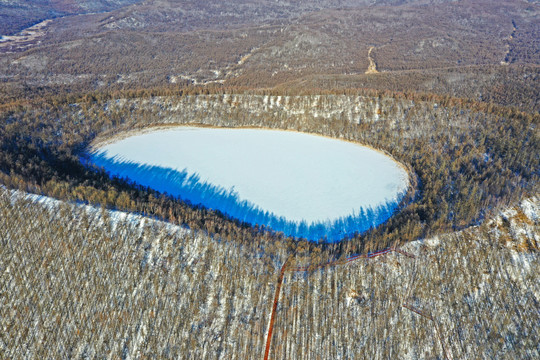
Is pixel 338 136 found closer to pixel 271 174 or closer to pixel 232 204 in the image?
pixel 271 174

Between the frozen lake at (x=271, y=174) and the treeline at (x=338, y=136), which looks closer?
the treeline at (x=338, y=136)

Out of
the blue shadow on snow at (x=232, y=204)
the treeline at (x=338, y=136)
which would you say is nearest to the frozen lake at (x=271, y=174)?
the blue shadow on snow at (x=232, y=204)

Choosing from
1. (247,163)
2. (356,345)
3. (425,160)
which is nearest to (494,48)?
(425,160)

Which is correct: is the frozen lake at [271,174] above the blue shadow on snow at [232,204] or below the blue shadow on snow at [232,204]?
below

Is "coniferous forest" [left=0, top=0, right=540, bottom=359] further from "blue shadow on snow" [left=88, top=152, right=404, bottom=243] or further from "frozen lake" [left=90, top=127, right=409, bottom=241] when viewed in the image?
"frozen lake" [left=90, top=127, right=409, bottom=241]

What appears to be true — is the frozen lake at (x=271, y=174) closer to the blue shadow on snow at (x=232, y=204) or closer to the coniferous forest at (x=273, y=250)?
the blue shadow on snow at (x=232, y=204)

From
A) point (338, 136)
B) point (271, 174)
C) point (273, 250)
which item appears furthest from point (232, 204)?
point (338, 136)
